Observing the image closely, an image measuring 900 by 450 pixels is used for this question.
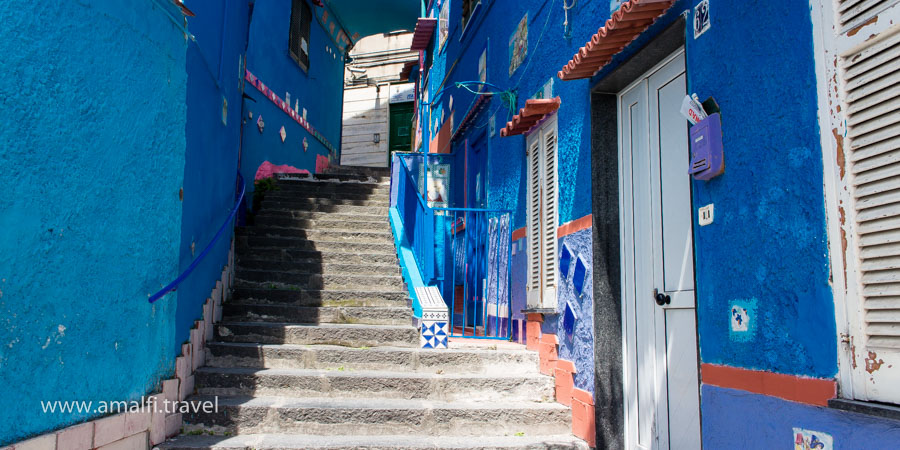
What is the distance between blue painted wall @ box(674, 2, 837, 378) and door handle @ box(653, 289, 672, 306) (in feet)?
1.77

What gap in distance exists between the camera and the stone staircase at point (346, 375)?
3.93 metres

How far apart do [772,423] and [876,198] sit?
0.87 meters

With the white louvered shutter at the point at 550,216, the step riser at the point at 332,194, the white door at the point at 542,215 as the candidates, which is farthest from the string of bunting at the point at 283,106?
the white louvered shutter at the point at 550,216

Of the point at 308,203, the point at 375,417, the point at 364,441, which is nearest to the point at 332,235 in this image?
the point at 308,203

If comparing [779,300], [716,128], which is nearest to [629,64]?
[716,128]

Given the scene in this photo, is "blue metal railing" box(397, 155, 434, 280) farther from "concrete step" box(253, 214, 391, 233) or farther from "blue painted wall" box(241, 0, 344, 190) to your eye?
"blue painted wall" box(241, 0, 344, 190)

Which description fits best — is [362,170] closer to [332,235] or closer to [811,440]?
[332,235]

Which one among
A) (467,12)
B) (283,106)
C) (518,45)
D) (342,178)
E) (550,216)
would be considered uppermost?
(467,12)

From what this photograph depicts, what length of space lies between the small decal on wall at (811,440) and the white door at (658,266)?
3.04 ft

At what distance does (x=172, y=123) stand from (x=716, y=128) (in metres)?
3.12

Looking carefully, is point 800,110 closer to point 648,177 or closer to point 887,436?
point 887,436

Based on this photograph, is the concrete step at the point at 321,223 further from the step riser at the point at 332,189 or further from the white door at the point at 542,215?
the white door at the point at 542,215

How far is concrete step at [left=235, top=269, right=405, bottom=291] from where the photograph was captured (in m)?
6.00

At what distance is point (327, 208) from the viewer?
315 inches
